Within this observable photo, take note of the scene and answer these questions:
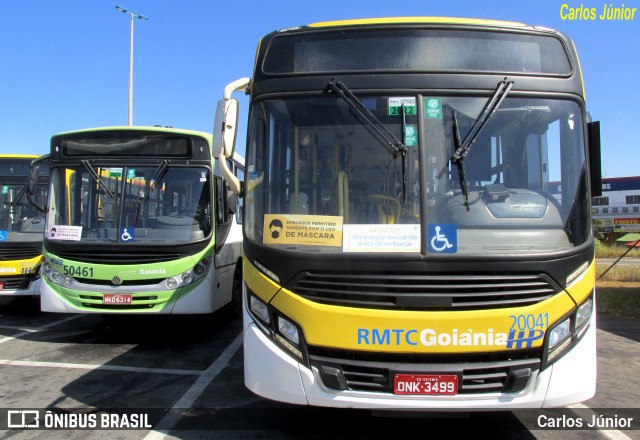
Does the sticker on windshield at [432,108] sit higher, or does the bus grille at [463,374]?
the sticker on windshield at [432,108]

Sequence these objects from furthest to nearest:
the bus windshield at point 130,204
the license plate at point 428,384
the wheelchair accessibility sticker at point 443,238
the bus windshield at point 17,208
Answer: the bus windshield at point 17,208 < the bus windshield at point 130,204 < the wheelchair accessibility sticker at point 443,238 < the license plate at point 428,384

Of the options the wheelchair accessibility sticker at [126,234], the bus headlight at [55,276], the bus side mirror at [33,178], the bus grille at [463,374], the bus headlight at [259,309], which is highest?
the bus side mirror at [33,178]

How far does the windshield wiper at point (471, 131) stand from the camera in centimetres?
361

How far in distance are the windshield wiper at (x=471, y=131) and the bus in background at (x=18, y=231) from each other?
8.06m

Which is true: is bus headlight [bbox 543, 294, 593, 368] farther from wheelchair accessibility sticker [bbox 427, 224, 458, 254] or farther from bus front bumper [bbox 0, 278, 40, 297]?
bus front bumper [bbox 0, 278, 40, 297]

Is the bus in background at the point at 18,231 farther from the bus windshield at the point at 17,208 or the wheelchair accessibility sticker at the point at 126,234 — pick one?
the wheelchair accessibility sticker at the point at 126,234

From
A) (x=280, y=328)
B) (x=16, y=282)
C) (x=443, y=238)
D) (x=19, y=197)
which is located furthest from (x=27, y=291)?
(x=443, y=238)

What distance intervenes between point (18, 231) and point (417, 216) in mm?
8521

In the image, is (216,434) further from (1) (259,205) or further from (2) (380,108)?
(2) (380,108)

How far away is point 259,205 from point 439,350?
5.46 ft

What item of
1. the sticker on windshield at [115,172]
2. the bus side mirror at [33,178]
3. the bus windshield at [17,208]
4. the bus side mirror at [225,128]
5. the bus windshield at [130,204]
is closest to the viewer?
the bus side mirror at [225,128]

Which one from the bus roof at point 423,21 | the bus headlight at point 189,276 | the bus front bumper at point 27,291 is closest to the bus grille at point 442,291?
the bus roof at point 423,21

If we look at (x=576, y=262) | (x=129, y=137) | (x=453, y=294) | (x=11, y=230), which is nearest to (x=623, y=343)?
(x=576, y=262)

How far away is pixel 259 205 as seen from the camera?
3879mm
